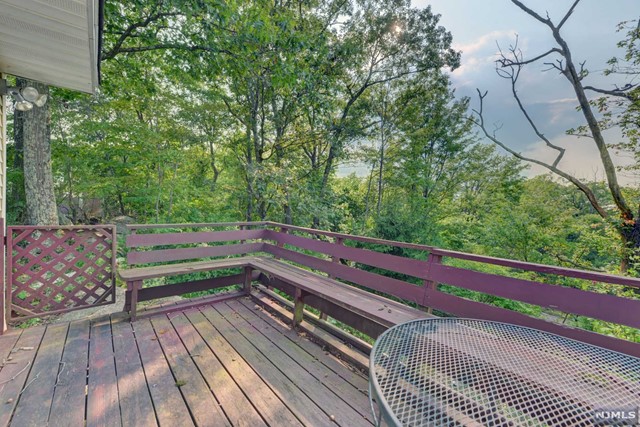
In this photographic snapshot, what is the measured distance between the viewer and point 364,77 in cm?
841

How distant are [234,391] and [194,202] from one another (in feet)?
23.3

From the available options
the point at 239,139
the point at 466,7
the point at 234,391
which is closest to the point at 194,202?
the point at 239,139

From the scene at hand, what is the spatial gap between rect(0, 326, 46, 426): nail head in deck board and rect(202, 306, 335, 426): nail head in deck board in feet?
4.37

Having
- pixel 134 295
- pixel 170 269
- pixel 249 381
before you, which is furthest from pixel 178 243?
pixel 249 381

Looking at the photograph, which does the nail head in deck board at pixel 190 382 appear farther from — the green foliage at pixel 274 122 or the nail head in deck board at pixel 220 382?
the green foliage at pixel 274 122

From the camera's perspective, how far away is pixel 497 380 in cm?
92

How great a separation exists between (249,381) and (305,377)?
0.42 meters

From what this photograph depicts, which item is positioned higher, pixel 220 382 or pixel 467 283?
pixel 467 283

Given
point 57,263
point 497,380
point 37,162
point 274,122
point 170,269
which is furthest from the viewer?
point 274,122

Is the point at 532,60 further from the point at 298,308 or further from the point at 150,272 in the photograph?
the point at 150,272

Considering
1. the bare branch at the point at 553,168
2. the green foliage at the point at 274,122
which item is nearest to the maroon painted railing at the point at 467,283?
the green foliage at the point at 274,122

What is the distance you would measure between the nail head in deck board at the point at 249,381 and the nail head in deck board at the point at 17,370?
3.82 ft

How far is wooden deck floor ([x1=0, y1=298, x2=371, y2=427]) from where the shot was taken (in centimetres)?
158

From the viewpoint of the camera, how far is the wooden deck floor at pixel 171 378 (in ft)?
5.19
